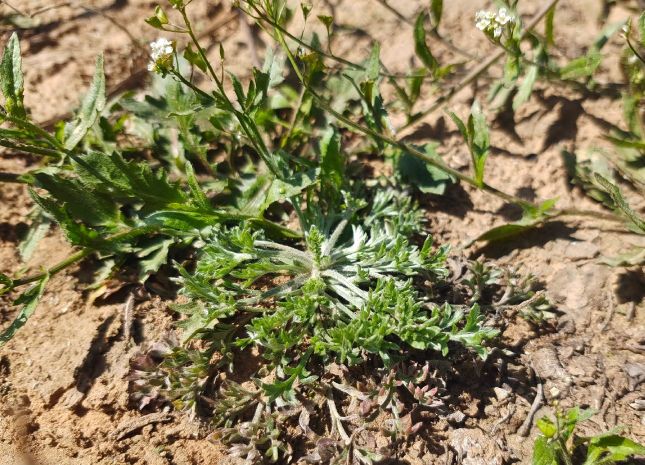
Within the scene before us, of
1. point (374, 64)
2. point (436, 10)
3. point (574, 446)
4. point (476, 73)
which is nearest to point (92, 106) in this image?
point (374, 64)

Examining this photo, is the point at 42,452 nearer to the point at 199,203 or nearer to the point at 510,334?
the point at 199,203

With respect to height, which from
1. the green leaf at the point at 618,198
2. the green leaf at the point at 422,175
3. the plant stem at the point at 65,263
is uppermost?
the green leaf at the point at 422,175

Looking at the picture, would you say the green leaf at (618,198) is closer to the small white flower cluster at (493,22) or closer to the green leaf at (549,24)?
the small white flower cluster at (493,22)

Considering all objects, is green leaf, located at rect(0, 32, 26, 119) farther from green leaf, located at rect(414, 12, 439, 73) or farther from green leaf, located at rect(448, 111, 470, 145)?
green leaf, located at rect(414, 12, 439, 73)

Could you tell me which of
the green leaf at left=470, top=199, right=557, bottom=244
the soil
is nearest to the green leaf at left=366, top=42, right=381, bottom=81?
the soil

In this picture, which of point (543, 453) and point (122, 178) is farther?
point (122, 178)

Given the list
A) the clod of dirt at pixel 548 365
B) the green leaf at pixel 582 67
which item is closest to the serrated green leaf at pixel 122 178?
the clod of dirt at pixel 548 365

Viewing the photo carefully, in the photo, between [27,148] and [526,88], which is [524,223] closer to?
[526,88]
